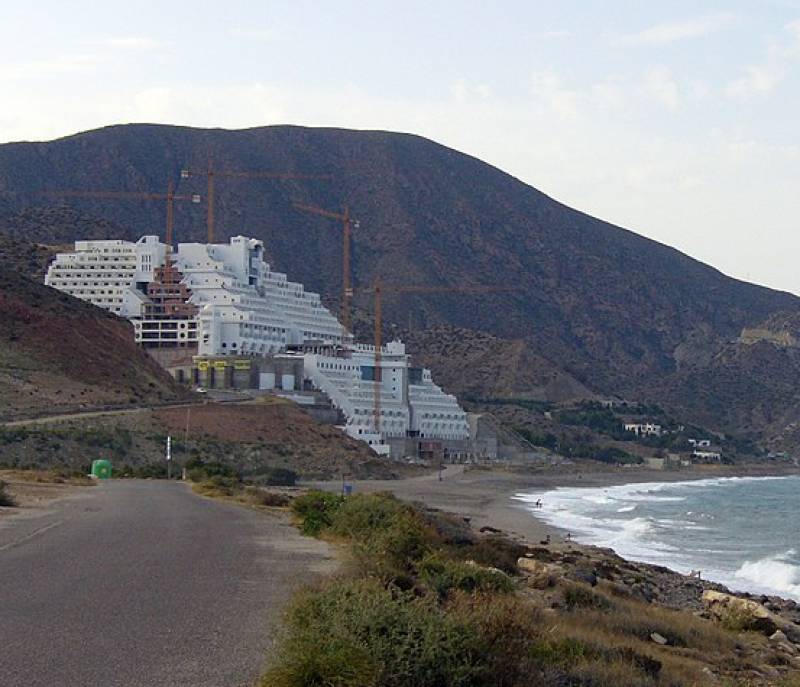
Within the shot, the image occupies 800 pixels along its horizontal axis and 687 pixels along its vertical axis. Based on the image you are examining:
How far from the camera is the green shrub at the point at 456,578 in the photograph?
44.2ft

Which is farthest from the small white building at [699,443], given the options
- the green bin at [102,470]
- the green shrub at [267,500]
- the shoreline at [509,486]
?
the green shrub at [267,500]

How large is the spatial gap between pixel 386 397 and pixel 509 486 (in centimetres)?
1490

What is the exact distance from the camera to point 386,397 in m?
89.0

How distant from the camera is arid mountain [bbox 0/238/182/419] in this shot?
6397 centimetres

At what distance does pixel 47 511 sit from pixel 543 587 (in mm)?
9503

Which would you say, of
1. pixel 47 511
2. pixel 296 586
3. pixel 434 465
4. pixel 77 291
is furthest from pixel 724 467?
pixel 296 586

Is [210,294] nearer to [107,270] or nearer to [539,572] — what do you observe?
[107,270]

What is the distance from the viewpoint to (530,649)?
375 inches

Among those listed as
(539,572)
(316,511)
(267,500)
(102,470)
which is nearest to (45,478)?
(267,500)

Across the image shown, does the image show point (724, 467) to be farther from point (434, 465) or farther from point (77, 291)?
point (77, 291)

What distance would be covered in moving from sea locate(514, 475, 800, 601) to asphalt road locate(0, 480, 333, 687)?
1518 cm

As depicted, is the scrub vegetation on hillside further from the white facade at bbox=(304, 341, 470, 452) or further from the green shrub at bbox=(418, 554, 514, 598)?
the white facade at bbox=(304, 341, 470, 452)

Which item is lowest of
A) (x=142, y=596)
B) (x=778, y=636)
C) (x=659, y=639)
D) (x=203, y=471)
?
(x=778, y=636)

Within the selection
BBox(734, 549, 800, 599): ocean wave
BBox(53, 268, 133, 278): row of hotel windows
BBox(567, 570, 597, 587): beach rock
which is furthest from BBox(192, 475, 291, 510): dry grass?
BBox(53, 268, 133, 278): row of hotel windows
